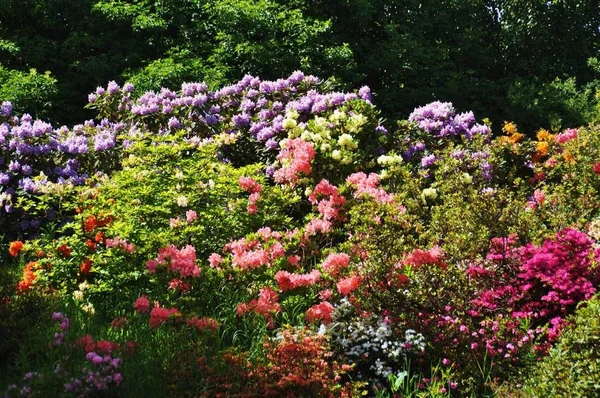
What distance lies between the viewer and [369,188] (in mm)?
6039

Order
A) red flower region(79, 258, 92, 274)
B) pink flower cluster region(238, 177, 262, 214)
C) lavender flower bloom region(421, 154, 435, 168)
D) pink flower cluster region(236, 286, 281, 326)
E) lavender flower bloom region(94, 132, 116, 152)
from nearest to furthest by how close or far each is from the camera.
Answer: pink flower cluster region(236, 286, 281, 326) → red flower region(79, 258, 92, 274) → pink flower cluster region(238, 177, 262, 214) → lavender flower bloom region(94, 132, 116, 152) → lavender flower bloom region(421, 154, 435, 168)

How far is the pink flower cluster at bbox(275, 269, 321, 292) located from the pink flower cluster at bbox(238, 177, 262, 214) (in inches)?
32.8

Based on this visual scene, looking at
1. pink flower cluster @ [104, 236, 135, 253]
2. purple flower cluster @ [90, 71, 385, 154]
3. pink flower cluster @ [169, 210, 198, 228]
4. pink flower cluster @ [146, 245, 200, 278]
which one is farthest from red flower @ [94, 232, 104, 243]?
purple flower cluster @ [90, 71, 385, 154]

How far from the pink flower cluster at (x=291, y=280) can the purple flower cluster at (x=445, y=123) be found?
339 centimetres

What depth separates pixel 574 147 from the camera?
715 centimetres

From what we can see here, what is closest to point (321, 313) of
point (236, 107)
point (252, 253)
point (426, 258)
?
point (252, 253)

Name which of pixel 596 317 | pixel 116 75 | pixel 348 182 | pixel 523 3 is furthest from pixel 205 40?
pixel 596 317

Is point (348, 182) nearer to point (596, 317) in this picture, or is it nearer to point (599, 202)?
point (599, 202)

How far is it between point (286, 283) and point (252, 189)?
1128 millimetres

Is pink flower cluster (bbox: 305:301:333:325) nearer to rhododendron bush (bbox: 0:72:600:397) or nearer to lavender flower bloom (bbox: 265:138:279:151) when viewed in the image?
rhododendron bush (bbox: 0:72:600:397)

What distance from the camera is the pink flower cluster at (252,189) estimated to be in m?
5.69

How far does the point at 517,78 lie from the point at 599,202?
763 centimetres

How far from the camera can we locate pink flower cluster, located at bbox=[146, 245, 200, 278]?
190 inches

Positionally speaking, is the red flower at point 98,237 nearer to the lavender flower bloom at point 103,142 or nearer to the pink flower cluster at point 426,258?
the lavender flower bloom at point 103,142
